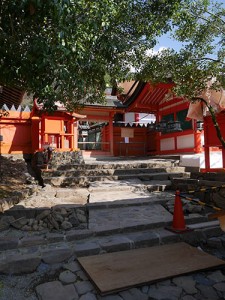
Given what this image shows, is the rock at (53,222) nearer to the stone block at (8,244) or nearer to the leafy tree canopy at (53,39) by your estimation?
the stone block at (8,244)

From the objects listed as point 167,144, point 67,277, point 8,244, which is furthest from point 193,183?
point 167,144

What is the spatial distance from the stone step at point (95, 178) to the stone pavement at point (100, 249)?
7.41 feet

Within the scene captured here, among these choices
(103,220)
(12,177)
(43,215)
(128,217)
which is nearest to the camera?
(43,215)

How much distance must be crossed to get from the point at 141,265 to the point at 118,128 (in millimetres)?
15042

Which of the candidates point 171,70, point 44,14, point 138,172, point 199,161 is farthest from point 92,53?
point 199,161

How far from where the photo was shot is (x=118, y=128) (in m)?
18.7

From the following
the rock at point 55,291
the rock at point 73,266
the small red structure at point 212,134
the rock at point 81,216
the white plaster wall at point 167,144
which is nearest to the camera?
the rock at point 55,291

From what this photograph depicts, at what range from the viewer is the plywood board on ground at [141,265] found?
11.6 feet

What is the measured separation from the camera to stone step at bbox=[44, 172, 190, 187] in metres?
9.18

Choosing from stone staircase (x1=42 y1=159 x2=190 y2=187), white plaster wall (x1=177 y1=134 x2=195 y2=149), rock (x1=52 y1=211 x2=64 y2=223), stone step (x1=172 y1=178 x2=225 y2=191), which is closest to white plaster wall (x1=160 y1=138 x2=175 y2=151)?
white plaster wall (x1=177 y1=134 x2=195 y2=149)

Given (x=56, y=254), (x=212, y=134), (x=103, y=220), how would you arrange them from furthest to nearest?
(x=212, y=134)
(x=103, y=220)
(x=56, y=254)

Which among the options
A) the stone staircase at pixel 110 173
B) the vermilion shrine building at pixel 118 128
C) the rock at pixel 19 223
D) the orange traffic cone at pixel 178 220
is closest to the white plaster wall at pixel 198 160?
the vermilion shrine building at pixel 118 128

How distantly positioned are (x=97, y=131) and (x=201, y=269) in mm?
19539

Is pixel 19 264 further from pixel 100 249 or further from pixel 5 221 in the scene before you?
pixel 5 221
